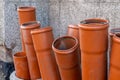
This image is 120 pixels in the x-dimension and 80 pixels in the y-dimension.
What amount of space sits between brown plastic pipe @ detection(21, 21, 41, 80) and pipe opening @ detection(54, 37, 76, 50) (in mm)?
367

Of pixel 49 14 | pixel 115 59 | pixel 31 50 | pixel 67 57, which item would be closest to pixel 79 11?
pixel 49 14

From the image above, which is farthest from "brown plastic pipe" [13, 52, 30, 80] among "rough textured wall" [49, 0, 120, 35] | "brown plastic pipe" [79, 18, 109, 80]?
"brown plastic pipe" [79, 18, 109, 80]

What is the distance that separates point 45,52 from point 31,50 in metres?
0.26

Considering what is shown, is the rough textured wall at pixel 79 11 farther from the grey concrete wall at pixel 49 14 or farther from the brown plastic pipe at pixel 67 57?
the brown plastic pipe at pixel 67 57

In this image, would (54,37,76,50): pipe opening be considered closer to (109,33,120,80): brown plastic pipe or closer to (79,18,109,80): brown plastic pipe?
(79,18,109,80): brown plastic pipe

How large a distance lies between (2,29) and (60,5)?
810mm

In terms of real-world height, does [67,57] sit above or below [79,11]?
below

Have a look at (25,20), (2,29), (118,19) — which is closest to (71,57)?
(118,19)

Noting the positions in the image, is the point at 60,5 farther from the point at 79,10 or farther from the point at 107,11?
the point at 107,11

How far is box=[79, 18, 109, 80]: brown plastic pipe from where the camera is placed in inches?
61.8

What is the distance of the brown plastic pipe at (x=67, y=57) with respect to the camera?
5.61 feet

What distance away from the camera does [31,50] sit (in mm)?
2186

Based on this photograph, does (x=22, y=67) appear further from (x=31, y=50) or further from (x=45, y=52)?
(x=45, y=52)

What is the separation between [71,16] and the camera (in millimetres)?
2629
